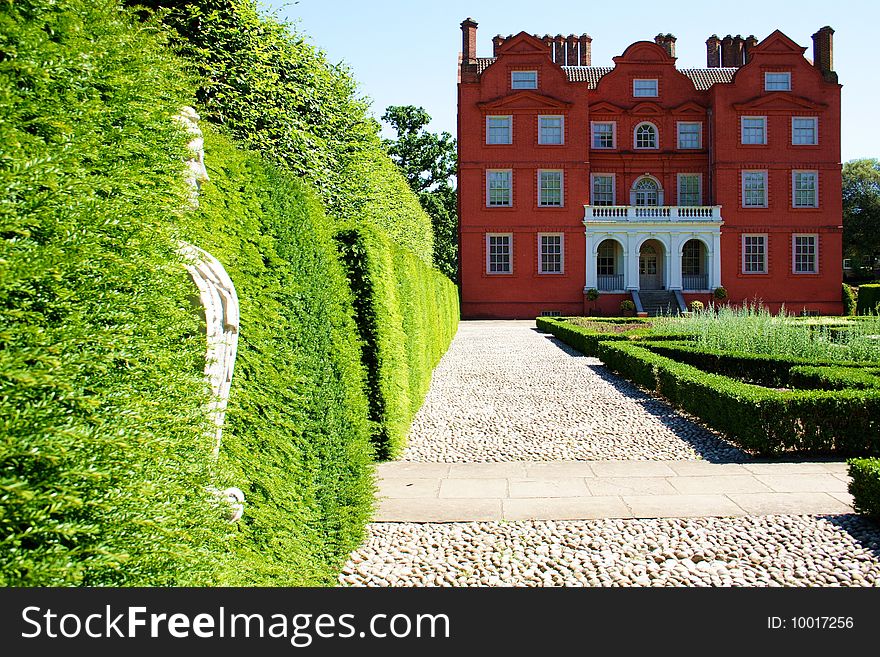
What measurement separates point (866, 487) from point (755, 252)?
104 ft

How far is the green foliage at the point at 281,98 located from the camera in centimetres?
501

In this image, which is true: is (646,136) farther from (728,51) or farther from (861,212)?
(861,212)

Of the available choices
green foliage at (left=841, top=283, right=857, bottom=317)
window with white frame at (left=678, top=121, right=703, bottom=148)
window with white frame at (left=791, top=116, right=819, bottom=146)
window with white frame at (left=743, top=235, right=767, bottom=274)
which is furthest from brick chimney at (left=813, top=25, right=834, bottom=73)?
green foliage at (left=841, top=283, right=857, bottom=317)

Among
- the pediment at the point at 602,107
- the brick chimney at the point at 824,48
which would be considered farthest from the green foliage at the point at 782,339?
the brick chimney at the point at 824,48

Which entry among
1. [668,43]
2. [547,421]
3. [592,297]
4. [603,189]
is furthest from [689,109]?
[547,421]

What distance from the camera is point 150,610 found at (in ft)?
5.99

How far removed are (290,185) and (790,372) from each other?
766 centimetres

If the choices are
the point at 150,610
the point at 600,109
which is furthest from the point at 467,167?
the point at 150,610

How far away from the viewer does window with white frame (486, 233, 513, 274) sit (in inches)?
1281

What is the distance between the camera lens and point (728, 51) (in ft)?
126

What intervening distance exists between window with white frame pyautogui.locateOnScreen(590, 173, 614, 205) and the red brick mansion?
0.68 m

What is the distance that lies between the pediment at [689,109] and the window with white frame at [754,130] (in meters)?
2.15

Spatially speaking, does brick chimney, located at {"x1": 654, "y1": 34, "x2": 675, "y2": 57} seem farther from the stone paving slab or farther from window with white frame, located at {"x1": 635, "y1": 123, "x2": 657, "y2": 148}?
the stone paving slab

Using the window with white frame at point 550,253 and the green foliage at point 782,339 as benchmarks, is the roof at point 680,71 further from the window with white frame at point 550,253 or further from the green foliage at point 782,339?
the green foliage at point 782,339
